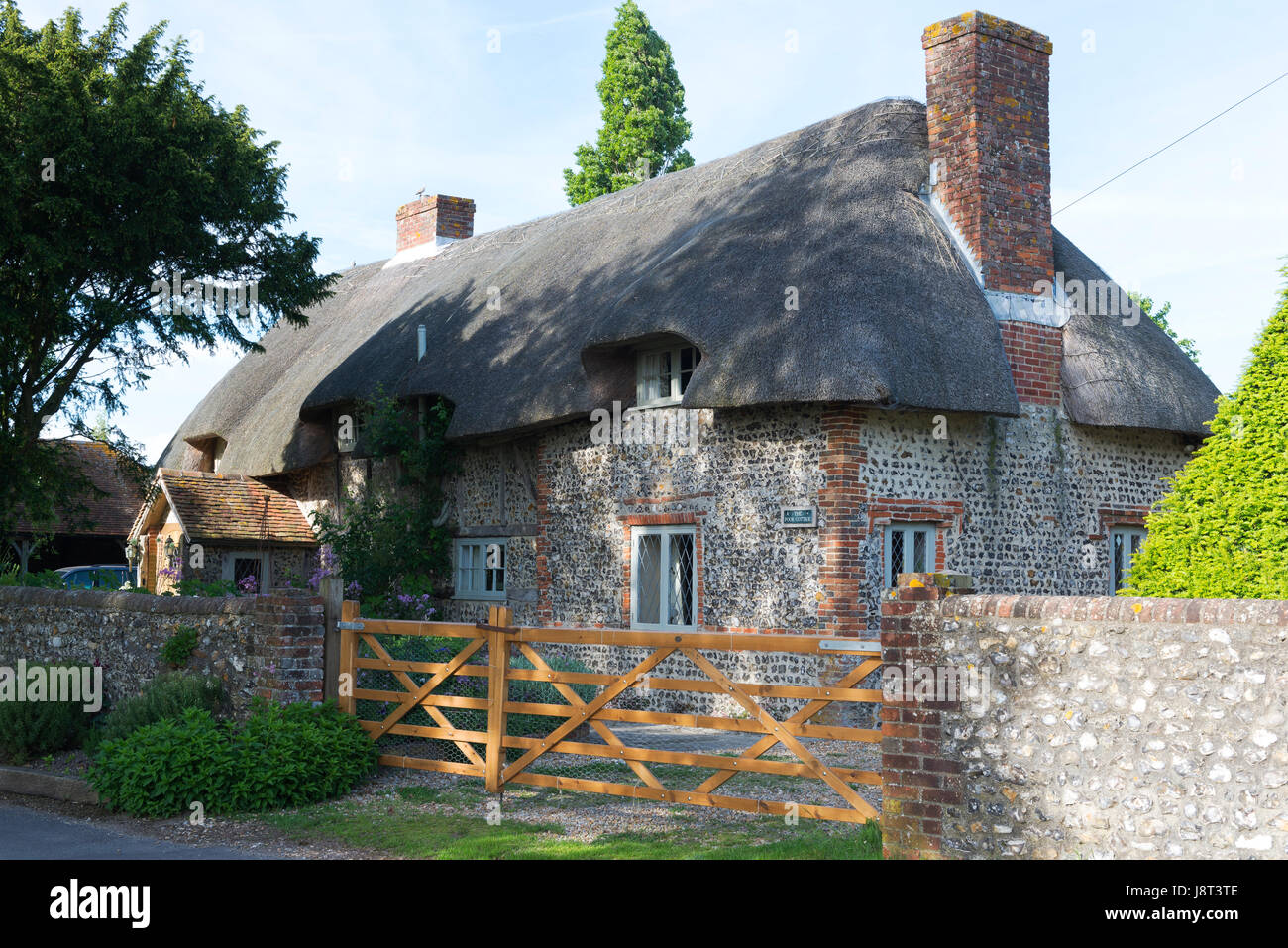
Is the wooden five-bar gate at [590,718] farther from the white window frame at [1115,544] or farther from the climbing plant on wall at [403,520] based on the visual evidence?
the climbing plant on wall at [403,520]

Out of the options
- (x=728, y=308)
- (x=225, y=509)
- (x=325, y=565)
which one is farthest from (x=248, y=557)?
(x=728, y=308)

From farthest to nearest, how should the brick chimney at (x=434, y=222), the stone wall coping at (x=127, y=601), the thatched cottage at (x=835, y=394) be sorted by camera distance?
the brick chimney at (x=434, y=222)
the thatched cottage at (x=835, y=394)
the stone wall coping at (x=127, y=601)

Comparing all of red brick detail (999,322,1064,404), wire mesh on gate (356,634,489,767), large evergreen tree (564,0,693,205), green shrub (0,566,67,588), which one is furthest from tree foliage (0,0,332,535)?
large evergreen tree (564,0,693,205)

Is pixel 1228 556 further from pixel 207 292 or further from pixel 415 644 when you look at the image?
pixel 207 292

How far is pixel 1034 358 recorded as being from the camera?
14297 millimetres

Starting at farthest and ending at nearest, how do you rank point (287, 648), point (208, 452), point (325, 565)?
point (208, 452) < point (325, 565) < point (287, 648)

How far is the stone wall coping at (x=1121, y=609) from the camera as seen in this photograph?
5.30m

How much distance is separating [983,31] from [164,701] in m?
11.6

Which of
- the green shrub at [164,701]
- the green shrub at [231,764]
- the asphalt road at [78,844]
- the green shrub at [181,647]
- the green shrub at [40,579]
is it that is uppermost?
the green shrub at [40,579]

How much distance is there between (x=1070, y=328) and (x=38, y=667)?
1196 centimetres

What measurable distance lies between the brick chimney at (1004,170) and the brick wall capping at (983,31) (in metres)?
0.01

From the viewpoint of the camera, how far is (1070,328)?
1473cm

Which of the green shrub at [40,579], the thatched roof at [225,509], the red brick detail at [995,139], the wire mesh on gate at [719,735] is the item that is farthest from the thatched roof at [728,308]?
the green shrub at [40,579]

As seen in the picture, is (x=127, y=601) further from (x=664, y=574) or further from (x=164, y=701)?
(x=664, y=574)
